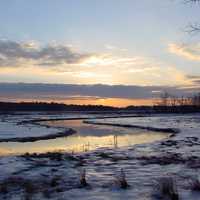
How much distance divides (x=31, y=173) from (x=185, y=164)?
231 inches

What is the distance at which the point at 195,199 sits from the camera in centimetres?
Result: 963

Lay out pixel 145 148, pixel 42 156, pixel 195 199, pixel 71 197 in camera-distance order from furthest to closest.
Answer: pixel 145 148 → pixel 42 156 → pixel 71 197 → pixel 195 199

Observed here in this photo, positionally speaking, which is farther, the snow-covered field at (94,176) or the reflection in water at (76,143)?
the reflection in water at (76,143)

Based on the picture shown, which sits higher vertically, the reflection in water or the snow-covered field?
the snow-covered field

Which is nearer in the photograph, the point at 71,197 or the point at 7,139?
the point at 71,197

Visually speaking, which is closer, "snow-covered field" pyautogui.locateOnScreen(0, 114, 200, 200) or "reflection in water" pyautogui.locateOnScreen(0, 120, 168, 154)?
"snow-covered field" pyautogui.locateOnScreen(0, 114, 200, 200)

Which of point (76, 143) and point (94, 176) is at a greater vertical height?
point (94, 176)

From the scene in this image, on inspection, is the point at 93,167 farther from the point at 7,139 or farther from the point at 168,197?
the point at 7,139

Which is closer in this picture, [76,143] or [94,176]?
[94,176]

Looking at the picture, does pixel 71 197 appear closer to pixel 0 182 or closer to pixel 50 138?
pixel 0 182

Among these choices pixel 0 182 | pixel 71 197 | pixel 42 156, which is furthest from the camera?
pixel 42 156

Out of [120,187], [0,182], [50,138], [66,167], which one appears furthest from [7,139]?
[120,187]

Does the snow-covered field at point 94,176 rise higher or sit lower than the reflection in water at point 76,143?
higher

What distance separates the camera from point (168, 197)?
384 inches
